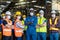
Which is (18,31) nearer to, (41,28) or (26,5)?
(41,28)

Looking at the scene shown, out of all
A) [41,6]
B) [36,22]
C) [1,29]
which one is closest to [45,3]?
[41,6]

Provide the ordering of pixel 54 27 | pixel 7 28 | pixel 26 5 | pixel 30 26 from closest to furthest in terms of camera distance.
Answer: pixel 7 28
pixel 30 26
pixel 54 27
pixel 26 5

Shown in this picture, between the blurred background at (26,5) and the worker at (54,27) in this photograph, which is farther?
the blurred background at (26,5)

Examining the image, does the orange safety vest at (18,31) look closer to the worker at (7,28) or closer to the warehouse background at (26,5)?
the worker at (7,28)

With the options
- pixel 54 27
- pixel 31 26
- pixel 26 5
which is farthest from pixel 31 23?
pixel 26 5

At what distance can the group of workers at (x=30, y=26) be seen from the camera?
48.6 ft

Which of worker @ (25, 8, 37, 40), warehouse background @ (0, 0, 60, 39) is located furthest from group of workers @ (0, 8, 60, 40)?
warehouse background @ (0, 0, 60, 39)

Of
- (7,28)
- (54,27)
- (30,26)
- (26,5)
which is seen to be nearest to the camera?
(7,28)

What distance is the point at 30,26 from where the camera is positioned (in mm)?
14906

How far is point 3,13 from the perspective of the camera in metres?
15.5

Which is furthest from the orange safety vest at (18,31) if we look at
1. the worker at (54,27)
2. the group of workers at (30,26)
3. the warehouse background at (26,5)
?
the worker at (54,27)

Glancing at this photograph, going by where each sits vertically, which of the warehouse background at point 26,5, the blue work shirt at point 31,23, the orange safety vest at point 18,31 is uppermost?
the warehouse background at point 26,5

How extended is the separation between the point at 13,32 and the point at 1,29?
503mm

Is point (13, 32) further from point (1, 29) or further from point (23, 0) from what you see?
point (23, 0)
